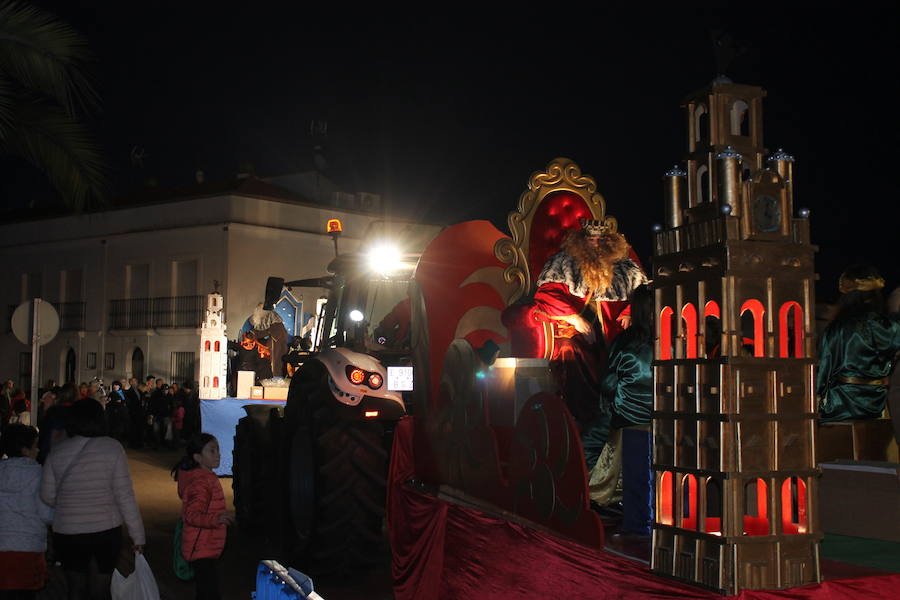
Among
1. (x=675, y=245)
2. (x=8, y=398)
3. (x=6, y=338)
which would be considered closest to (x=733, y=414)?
(x=675, y=245)

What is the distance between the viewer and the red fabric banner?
3.62 metres

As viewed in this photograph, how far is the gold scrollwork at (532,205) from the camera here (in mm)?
7262

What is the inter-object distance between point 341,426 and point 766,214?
16.7ft

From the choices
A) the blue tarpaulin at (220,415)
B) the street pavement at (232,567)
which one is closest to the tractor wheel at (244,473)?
the street pavement at (232,567)

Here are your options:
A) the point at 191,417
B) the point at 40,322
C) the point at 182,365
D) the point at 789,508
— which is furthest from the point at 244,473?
the point at 182,365

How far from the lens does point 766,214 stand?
3621mm

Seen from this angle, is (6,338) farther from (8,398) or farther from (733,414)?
(733,414)

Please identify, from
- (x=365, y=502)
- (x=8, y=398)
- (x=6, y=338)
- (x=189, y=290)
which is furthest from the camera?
(x=6, y=338)

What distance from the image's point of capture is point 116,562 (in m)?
6.09

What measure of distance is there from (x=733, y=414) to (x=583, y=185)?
3998mm

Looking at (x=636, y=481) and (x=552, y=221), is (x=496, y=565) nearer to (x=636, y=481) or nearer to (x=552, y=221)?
(x=636, y=481)

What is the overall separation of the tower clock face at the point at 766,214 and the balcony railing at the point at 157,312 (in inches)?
1275

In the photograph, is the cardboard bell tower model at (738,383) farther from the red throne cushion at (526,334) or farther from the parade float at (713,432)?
the red throne cushion at (526,334)

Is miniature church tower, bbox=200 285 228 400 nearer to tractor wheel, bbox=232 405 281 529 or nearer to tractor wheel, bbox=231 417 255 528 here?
tractor wheel, bbox=231 417 255 528
